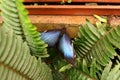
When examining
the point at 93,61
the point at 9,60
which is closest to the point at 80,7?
the point at 93,61

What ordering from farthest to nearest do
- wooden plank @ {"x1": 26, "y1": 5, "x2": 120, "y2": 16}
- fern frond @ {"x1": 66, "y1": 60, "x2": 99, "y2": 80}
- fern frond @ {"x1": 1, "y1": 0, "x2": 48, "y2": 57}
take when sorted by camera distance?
1. wooden plank @ {"x1": 26, "y1": 5, "x2": 120, "y2": 16}
2. fern frond @ {"x1": 66, "y1": 60, "x2": 99, "y2": 80}
3. fern frond @ {"x1": 1, "y1": 0, "x2": 48, "y2": 57}

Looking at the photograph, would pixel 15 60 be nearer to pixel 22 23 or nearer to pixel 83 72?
pixel 22 23

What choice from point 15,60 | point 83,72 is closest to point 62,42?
point 83,72

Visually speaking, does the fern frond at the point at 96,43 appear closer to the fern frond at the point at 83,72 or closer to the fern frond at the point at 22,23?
the fern frond at the point at 83,72

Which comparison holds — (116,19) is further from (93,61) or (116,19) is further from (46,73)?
(46,73)

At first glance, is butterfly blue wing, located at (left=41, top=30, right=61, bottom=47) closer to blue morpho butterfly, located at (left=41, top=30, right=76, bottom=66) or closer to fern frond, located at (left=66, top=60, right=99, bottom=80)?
blue morpho butterfly, located at (left=41, top=30, right=76, bottom=66)

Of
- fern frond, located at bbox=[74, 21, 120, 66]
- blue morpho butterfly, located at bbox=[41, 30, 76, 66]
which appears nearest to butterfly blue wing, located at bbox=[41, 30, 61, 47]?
blue morpho butterfly, located at bbox=[41, 30, 76, 66]
